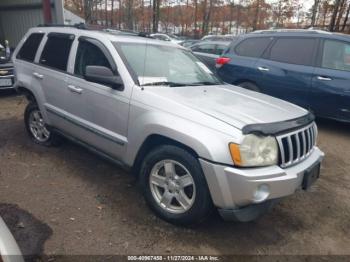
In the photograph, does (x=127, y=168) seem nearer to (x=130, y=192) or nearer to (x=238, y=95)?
(x=130, y=192)

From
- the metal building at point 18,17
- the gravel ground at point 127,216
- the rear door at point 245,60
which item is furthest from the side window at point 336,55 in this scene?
the metal building at point 18,17

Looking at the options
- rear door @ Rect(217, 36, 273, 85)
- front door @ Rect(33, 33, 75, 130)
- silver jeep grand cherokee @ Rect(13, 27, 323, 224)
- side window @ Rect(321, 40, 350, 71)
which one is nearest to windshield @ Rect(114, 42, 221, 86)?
silver jeep grand cherokee @ Rect(13, 27, 323, 224)

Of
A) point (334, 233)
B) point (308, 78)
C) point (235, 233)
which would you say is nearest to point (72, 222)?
point (235, 233)

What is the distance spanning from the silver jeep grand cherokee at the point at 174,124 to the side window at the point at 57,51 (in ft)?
0.05

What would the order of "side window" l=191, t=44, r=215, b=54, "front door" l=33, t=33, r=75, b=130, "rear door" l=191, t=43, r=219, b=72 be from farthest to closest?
"side window" l=191, t=44, r=215, b=54, "rear door" l=191, t=43, r=219, b=72, "front door" l=33, t=33, r=75, b=130

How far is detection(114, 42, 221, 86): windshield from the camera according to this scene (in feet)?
11.4

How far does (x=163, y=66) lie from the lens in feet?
12.3

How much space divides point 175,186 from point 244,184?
0.72 metres

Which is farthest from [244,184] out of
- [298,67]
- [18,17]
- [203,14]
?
[203,14]

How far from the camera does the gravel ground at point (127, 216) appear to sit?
2852mm

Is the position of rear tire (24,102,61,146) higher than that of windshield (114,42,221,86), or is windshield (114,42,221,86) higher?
windshield (114,42,221,86)

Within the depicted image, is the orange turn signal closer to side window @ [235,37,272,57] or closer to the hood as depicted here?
the hood

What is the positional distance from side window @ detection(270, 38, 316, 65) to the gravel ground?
246 centimetres

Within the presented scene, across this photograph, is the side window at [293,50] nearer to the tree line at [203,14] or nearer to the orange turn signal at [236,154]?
the orange turn signal at [236,154]
